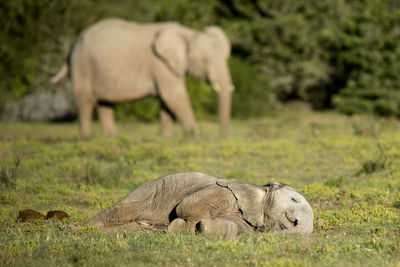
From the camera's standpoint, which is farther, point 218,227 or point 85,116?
point 85,116

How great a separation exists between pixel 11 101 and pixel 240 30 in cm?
1030

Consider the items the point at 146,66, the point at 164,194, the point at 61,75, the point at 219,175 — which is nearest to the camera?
the point at 164,194

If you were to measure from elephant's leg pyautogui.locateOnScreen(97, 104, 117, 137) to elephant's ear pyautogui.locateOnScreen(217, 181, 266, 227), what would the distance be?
1126 centimetres

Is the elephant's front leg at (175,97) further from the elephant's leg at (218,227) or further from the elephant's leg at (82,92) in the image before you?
the elephant's leg at (218,227)

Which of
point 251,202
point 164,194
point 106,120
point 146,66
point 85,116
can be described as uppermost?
point 251,202

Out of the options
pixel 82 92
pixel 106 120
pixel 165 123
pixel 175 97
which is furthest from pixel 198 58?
pixel 82 92

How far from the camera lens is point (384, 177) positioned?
952cm

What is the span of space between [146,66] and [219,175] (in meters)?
6.89

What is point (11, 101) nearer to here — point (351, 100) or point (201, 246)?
point (351, 100)

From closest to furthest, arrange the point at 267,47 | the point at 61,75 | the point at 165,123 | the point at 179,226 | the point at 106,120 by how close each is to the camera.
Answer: the point at 179,226
the point at 165,123
the point at 106,120
the point at 61,75
the point at 267,47

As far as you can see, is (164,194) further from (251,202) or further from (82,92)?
(82,92)

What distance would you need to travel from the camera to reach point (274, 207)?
19.7 ft

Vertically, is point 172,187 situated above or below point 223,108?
above

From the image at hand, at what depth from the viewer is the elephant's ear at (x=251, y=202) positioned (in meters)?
6.11
